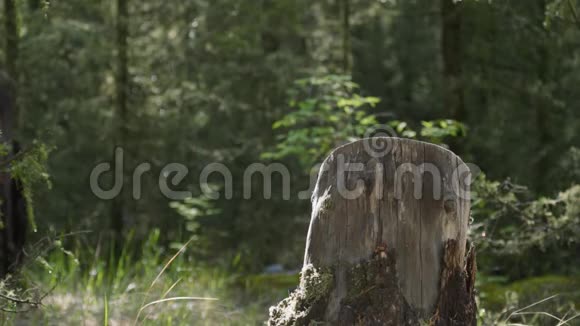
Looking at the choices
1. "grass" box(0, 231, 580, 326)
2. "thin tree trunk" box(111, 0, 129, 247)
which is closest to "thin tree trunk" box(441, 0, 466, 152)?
"grass" box(0, 231, 580, 326)

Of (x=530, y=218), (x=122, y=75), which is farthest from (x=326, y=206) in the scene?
(x=122, y=75)

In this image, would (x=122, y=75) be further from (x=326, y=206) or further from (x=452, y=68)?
(x=326, y=206)

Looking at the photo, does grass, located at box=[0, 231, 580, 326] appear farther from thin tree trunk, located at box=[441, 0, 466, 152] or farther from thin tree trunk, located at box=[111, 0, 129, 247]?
thin tree trunk, located at box=[111, 0, 129, 247]

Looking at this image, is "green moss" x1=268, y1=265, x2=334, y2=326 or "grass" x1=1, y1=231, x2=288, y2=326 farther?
"grass" x1=1, y1=231, x2=288, y2=326

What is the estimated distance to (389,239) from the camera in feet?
11.9

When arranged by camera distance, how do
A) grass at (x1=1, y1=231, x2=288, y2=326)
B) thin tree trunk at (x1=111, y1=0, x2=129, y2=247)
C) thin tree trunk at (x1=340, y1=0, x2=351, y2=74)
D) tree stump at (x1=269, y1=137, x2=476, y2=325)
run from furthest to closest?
thin tree trunk at (x1=340, y1=0, x2=351, y2=74) < thin tree trunk at (x1=111, y1=0, x2=129, y2=247) < grass at (x1=1, y1=231, x2=288, y2=326) < tree stump at (x1=269, y1=137, x2=476, y2=325)

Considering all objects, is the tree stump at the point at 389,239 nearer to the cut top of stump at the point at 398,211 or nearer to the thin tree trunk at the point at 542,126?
the cut top of stump at the point at 398,211

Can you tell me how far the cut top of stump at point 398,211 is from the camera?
142 inches

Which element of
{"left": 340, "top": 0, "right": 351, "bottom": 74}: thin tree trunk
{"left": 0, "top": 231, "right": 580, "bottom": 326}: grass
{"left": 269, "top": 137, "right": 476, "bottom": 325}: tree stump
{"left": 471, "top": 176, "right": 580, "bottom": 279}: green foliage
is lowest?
{"left": 0, "top": 231, "right": 580, "bottom": 326}: grass

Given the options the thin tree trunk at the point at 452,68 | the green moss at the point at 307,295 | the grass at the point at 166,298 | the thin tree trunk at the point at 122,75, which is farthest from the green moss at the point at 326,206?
the thin tree trunk at the point at 122,75

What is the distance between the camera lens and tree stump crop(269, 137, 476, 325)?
361cm

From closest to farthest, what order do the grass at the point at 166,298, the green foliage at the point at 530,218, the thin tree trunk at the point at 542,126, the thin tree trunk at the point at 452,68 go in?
1. the grass at the point at 166,298
2. the green foliage at the point at 530,218
3. the thin tree trunk at the point at 452,68
4. the thin tree trunk at the point at 542,126

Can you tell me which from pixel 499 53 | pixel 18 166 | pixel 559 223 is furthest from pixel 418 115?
pixel 18 166

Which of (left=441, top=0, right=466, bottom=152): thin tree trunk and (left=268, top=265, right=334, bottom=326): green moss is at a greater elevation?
(left=441, top=0, right=466, bottom=152): thin tree trunk
